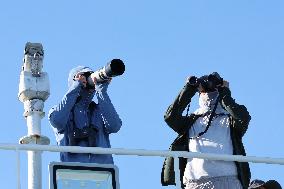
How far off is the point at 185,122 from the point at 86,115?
0.93 m

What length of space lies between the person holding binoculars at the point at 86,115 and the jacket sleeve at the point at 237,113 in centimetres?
105

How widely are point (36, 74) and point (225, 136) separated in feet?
5.92

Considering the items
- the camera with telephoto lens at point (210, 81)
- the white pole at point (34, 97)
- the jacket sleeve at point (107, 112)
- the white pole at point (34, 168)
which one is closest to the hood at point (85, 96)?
the jacket sleeve at point (107, 112)

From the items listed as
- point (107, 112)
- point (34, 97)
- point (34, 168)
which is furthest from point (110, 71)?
point (34, 168)

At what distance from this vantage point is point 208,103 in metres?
6.74

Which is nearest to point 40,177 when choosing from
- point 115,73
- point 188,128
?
point 115,73

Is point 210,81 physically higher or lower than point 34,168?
higher

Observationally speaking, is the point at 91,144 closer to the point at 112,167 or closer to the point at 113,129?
the point at 113,129

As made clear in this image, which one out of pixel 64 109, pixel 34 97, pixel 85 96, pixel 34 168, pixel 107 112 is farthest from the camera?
pixel 85 96

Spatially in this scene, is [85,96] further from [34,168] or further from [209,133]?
[209,133]

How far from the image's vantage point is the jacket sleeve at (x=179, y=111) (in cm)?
653

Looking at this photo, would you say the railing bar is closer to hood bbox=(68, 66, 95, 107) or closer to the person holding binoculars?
the person holding binoculars

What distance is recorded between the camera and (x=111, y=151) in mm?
5480

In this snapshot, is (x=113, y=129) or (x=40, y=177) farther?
(x=113, y=129)
